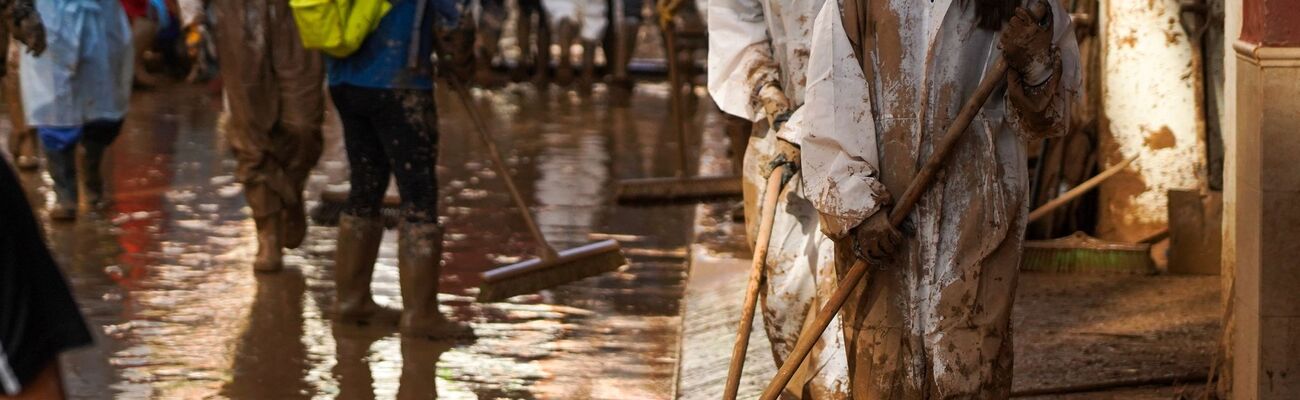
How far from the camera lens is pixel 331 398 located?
6102 mm

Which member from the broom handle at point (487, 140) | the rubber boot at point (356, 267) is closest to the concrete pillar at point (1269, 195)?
the broom handle at point (487, 140)

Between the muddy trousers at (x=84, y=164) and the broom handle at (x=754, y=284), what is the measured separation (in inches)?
197

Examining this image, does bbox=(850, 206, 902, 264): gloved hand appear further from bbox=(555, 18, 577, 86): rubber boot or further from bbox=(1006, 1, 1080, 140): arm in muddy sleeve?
bbox=(555, 18, 577, 86): rubber boot

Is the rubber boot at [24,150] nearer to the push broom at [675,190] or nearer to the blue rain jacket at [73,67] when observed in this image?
the blue rain jacket at [73,67]

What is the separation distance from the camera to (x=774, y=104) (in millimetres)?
5578

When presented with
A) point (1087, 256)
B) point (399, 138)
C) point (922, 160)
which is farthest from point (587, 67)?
point (922, 160)

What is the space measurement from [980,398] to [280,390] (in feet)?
8.61

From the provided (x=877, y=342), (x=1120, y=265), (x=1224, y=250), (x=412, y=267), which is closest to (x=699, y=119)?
(x=1120, y=265)

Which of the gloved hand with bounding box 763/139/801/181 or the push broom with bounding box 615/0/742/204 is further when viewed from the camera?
the push broom with bounding box 615/0/742/204

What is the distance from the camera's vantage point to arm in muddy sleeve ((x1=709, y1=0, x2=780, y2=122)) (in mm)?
5762

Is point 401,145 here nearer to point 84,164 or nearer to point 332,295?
point 332,295

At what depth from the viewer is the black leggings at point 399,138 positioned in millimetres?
6738

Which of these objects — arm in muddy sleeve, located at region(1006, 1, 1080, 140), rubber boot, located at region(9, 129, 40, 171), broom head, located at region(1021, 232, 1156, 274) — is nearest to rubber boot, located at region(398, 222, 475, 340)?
broom head, located at region(1021, 232, 1156, 274)

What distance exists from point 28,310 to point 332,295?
15.3 feet
